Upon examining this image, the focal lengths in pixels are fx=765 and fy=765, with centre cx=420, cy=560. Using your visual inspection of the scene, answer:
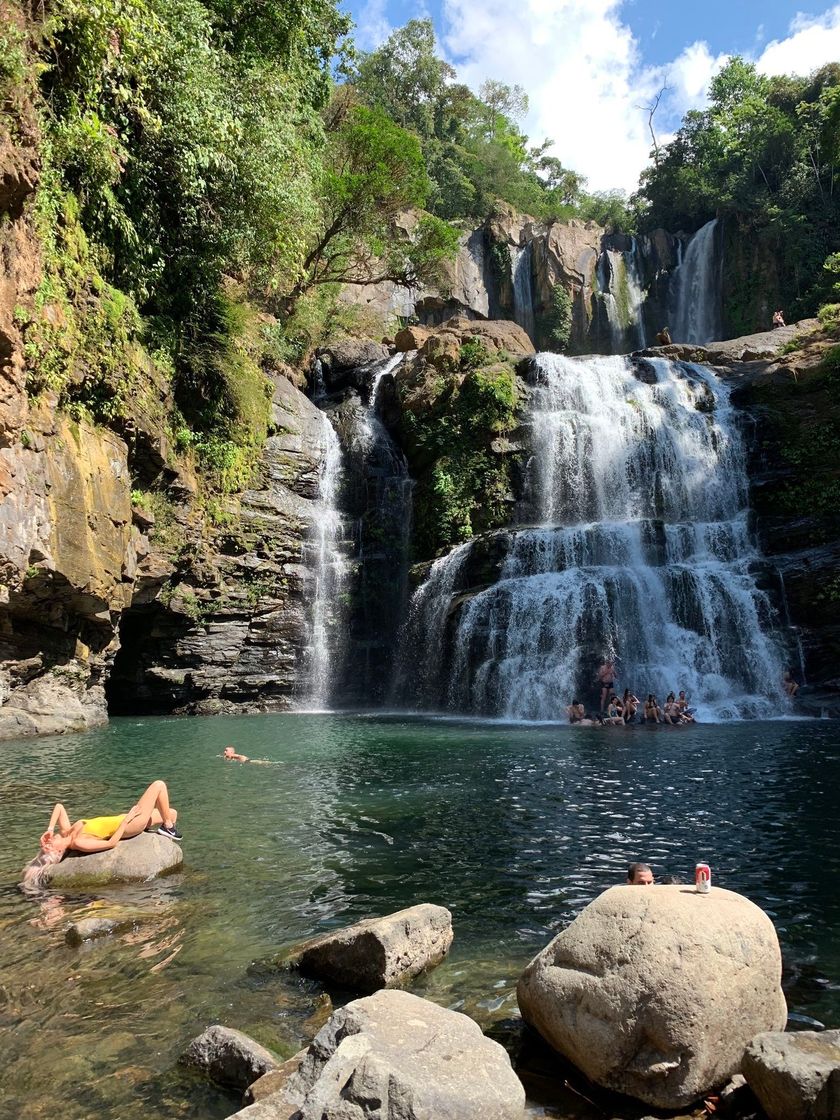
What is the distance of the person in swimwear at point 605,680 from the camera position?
64.2ft

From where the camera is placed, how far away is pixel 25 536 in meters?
13.6

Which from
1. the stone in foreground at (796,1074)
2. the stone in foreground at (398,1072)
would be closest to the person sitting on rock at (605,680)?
the stone in foreground at (796,1074)

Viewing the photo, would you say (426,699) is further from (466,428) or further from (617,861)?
(617,861)

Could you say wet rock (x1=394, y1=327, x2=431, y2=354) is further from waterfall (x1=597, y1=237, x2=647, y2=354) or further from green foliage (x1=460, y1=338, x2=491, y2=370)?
waterfall (x1=597, y1=237, x2=647, y2=354)

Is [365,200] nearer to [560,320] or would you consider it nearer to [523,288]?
[560,320]

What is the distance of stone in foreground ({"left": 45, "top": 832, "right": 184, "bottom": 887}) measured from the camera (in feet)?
21.8

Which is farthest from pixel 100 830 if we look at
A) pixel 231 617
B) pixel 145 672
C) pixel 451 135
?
pixel 451 135

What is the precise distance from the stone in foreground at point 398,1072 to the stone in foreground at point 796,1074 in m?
1.06

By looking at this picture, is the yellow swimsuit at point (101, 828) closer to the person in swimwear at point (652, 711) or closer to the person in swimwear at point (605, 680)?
the person in swimwear at point (652, 711)

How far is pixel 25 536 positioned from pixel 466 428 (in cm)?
1677

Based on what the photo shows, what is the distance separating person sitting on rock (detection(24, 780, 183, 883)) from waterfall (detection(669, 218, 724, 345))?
131 ft

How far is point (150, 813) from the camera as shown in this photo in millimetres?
7367

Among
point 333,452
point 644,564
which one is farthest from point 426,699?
point 333,452

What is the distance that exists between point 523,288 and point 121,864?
4247cm
